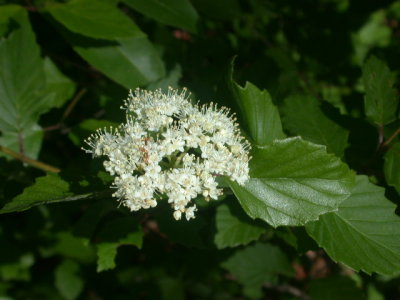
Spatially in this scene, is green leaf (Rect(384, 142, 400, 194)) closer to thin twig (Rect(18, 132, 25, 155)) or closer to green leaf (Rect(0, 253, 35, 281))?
thin twig (Rect(18, 132, 25, 155))

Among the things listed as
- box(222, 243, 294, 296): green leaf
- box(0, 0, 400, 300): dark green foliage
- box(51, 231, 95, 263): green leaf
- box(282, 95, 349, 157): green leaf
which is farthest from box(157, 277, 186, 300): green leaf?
box(282, 95, 349, 157): green leaf

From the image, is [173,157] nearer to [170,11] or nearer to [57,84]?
[170,11]

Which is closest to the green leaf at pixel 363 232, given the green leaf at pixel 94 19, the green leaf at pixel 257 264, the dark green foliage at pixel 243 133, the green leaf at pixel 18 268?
the dark green foliage at pixel 243 133

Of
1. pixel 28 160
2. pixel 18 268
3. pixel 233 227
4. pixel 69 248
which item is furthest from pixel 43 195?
pixel 18 268

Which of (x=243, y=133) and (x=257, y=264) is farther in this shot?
(x=257, y=264)

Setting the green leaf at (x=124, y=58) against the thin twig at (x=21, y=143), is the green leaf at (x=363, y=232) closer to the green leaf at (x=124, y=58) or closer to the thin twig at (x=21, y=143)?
the green leaf at (x=124, y=58)
